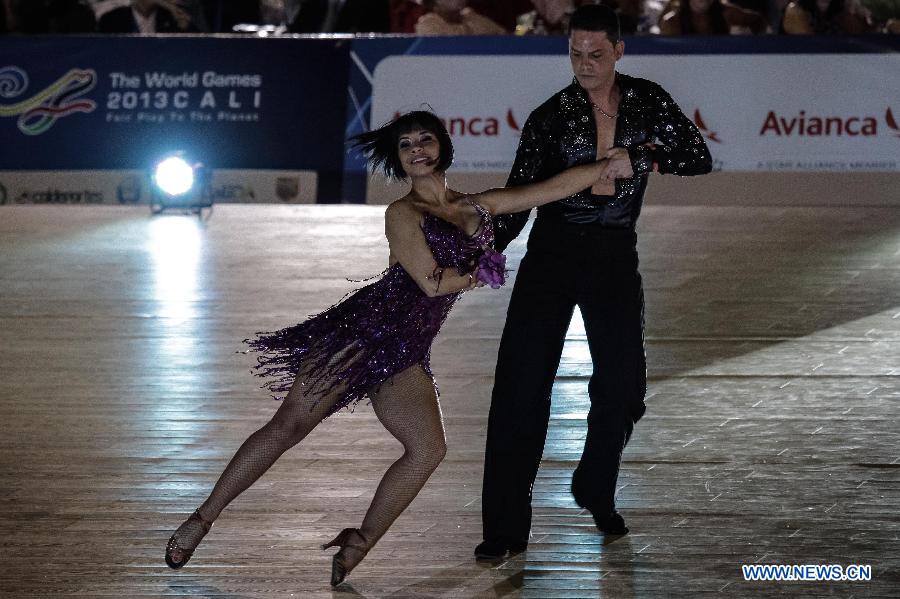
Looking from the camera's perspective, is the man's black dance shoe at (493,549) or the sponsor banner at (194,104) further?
the sponsor banner at (194,104)

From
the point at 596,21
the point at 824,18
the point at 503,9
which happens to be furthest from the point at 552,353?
the point at 503,9

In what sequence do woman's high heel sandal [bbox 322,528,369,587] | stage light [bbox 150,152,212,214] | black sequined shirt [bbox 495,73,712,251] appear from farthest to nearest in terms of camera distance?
stage light [bbox 150,152,212,214]
black sequined shirt [bbox 495,73,712,251]
woman's high heel sandal [bbox 322,528,369,587]

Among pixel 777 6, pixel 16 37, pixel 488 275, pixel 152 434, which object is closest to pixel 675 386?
pixel 152 434

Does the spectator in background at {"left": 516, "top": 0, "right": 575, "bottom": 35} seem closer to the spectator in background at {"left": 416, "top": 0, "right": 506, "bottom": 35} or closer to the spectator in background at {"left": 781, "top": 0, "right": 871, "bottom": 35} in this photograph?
the spectator in background at {"left": 416, "top": 0, "right": 506, "bottom": 35}

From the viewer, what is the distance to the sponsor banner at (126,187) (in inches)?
A: 511

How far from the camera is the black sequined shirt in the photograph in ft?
17.1

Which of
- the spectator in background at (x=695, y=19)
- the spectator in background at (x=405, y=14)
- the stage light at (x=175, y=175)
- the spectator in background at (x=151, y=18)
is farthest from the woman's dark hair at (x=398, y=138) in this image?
the spectator in background at (x=151, y=18)

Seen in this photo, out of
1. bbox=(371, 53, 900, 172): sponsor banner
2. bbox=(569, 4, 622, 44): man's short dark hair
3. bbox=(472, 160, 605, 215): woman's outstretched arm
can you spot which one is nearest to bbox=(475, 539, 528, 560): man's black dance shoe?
bbox=(472, 160, 605, 215): woman's outstretched arm

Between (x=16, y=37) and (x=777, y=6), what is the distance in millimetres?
6506

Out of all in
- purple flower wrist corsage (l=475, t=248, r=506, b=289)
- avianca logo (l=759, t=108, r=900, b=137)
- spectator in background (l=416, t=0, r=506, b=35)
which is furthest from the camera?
spectator in background (l=416, t=0, r=506, b=35)

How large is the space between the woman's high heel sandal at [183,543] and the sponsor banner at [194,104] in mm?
8068

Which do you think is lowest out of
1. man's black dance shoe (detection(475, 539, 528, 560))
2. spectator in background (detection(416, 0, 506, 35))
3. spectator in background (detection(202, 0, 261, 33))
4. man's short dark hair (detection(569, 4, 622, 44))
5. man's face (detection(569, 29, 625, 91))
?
man's black dance shoe (detection(475, 539, 528, 560))

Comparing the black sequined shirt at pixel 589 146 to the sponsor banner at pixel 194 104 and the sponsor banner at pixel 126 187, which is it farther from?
the sponsor banner at pixel 126 187

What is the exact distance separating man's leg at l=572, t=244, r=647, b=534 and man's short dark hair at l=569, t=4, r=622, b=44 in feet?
2.39
